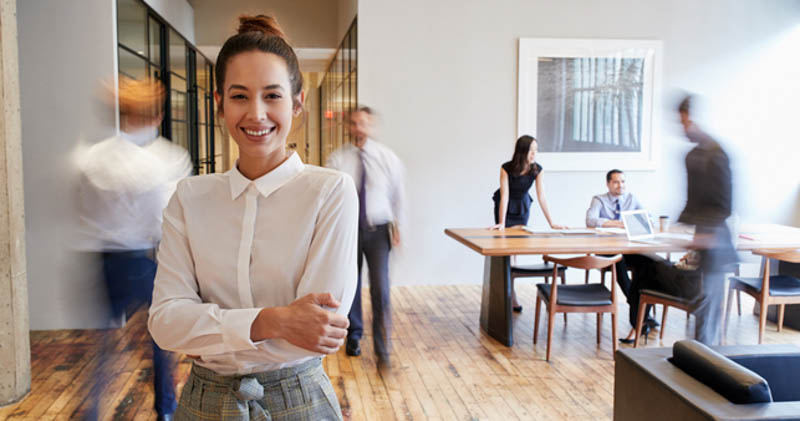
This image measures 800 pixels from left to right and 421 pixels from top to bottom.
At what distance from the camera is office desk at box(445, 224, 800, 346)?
14.4 feet

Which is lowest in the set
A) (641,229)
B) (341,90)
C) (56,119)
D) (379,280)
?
(379,280)

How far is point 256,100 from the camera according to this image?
1073mm

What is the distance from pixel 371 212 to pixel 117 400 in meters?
1.91

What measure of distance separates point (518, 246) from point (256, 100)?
3.56 m

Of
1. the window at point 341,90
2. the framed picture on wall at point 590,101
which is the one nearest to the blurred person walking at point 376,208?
the window at point 341,90

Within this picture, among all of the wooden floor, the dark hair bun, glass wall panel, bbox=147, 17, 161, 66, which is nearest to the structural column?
the wooden floor

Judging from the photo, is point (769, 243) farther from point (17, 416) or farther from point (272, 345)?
point (17, 416)

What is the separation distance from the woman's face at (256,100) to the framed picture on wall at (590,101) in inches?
234

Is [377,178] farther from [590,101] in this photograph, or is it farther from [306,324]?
[590,101]

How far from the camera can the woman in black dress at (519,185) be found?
5488 millimetres

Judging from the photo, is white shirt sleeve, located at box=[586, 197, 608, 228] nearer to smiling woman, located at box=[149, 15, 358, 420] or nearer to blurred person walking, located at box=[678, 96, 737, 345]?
blurred person walking, located at box=[678, 96, 737, 345]

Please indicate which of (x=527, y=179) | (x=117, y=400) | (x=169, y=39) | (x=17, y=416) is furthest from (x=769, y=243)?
(x=169, y=39)

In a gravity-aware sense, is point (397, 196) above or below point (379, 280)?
above

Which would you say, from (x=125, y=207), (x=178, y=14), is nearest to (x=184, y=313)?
(x=125, y=207)
